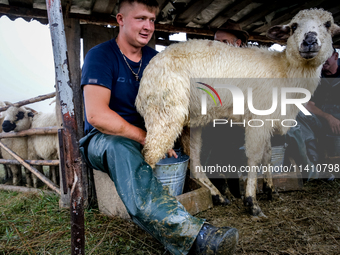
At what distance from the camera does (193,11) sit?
3305 mm

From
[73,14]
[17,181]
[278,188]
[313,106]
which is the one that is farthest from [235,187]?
[17,181]

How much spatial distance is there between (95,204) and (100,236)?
2.92 ft

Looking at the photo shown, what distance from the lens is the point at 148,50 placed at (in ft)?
8.82

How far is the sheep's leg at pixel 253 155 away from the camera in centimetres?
256

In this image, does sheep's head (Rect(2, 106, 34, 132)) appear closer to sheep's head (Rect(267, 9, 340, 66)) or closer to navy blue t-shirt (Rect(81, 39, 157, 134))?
navy blue t-shirt (Rect(81, 39, 157, 134))

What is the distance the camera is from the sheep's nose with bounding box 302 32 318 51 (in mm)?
2236

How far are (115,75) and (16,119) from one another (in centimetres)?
303

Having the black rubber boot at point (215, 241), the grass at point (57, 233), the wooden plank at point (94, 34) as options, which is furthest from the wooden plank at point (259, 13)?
the grass at point (57, 233)

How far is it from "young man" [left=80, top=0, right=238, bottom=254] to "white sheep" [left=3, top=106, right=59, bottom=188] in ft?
7.16

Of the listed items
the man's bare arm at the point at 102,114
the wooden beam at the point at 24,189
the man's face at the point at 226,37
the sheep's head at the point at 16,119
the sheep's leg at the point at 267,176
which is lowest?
the wooden beam at the point at 24,189

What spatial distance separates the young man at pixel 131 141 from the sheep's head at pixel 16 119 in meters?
2.64

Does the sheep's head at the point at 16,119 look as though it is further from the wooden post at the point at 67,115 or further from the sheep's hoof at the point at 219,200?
the sheep's hoof at the point at 219,200

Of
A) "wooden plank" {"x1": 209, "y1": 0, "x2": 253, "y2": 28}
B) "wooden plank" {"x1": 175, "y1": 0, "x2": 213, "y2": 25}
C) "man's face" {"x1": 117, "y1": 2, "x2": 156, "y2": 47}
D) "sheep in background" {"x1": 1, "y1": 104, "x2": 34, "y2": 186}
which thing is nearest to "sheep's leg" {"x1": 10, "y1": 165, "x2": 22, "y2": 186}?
"sheep in background" {"x1": 1, "y1": 104, "x2": 34, "y2": 186}

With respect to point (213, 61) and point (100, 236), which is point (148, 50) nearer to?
point (213, 61)
